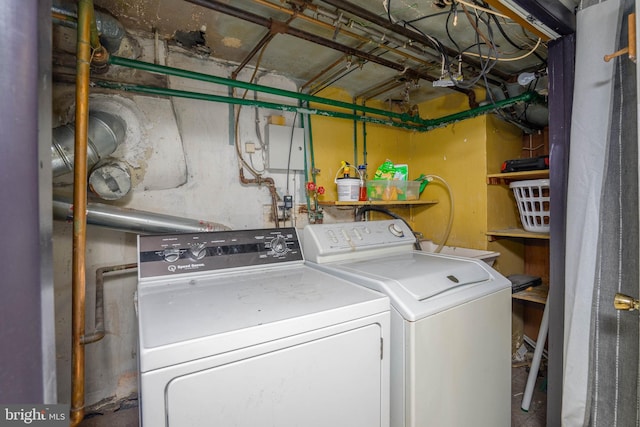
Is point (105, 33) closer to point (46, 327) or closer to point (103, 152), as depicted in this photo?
point (103, 152)

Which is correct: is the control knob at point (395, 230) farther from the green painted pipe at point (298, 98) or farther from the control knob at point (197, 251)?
the control knob at point (197, 251)

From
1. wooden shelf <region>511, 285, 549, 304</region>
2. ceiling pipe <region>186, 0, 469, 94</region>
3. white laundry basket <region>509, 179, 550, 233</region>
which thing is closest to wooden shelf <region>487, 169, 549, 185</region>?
white laundry basket <region>509, 179, 550, 233</region>

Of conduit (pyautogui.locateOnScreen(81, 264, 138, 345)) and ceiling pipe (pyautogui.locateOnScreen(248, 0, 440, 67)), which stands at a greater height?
ceiling pipe (pyautogui.locateOnScreen(248, 0, 440, 67))

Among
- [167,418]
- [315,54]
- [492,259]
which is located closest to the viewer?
[167,418]

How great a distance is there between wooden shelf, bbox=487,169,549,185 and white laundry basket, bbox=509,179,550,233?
0.18 feet

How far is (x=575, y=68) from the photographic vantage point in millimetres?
1195

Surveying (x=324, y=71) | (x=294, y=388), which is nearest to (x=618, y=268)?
(x=294, y=388)

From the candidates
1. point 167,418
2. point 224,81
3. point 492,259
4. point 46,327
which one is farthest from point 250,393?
point 492,259

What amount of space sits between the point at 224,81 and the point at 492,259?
2.21m

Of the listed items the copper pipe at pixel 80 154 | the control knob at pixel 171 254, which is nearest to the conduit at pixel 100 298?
the copper pipe at pixel 80 154

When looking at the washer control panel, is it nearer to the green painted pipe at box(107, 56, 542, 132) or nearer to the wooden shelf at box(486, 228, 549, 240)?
the green painted pipe at box(107, 56, 542, 132)

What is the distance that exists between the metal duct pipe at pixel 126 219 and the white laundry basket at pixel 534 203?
2.13 metres

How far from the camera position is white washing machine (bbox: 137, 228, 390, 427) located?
27.6 inches

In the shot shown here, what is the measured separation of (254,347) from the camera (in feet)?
2.56
